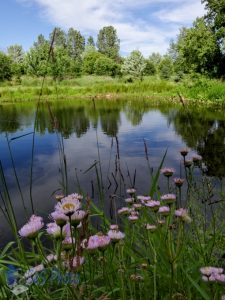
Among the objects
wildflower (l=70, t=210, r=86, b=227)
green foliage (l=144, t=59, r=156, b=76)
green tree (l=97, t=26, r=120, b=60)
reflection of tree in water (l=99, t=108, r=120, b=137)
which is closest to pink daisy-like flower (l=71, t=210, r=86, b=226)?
wildflower (l=70, t=210, r=86, b=227)

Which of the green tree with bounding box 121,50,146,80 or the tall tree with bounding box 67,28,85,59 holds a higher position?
the tall tree with bounding box 67,28,85,59

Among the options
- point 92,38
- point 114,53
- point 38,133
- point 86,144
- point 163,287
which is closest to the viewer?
point 163,287

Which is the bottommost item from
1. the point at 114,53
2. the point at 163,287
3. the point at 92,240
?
the point at 163,287

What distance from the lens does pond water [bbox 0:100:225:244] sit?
19.6 feet

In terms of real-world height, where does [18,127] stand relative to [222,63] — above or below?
below

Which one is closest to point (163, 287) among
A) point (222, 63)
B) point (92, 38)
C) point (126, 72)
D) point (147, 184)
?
point (147, 184)

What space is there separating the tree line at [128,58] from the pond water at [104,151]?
2.12 meters

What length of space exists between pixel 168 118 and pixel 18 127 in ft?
21.8

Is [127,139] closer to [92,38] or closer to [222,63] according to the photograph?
[222,63]

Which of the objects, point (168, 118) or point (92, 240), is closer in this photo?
point (92, 240)

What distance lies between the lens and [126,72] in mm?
65188

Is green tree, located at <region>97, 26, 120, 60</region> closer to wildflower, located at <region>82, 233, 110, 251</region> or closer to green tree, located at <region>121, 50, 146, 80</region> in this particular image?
green tree, located at <region>121, 50, 146, 80</region>

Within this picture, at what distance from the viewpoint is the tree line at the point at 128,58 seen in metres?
31.6

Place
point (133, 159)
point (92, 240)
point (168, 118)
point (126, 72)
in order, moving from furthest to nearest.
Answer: point (126, 72)
point (168, 118)
point (133, 159)
point (92, 240)
